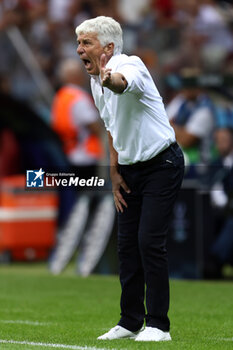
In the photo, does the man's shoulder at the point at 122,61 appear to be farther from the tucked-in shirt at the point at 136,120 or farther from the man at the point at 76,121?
the man at the point at 76,121

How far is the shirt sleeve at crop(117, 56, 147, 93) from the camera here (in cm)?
583

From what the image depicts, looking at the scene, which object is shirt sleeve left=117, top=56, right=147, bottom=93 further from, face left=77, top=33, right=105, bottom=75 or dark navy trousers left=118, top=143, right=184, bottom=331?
dark navy trousers left=118, top=143, right=184, bottom=331

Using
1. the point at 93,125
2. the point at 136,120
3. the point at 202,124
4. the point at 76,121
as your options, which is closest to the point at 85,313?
the point at 136,120

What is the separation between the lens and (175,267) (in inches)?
470

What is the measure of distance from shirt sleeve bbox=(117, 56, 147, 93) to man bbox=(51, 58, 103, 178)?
27.2 feet

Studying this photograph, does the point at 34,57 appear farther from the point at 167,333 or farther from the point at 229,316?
the point at 167,333

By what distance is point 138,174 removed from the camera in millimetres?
6395

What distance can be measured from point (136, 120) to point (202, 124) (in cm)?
682

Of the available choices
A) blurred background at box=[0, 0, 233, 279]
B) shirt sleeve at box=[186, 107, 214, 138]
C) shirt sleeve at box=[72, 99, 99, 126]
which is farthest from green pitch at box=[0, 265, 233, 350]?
shirt sleeve at box=[72, 99, 99, 126]

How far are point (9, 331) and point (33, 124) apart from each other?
8.84 metres

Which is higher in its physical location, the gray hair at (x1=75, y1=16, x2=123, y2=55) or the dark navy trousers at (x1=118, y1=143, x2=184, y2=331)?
the gray hair at (x1=75, y1=16, x2=123, y2=55)

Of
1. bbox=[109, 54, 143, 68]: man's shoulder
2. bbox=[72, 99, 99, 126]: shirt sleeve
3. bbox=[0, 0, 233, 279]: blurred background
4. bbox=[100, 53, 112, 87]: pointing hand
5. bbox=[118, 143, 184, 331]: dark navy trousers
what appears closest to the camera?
bbox=[100, 53, 112, 87]: pointing hand

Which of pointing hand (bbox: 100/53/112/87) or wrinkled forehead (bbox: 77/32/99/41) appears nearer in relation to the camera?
pointing hand (bbox: 100/53/112/87)

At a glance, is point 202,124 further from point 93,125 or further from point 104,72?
point 104,72
